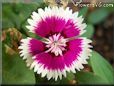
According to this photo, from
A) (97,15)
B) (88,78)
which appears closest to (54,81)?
(88,78)

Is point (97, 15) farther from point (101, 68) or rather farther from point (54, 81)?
point (54, 81)

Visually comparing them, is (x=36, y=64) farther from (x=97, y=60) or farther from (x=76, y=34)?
(x=97, y=60)

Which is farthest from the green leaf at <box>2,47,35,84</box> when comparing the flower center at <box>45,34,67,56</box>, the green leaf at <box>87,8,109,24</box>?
the green leaf at <box>87,8,109,24</box>

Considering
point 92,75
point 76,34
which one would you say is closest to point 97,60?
point 92,75

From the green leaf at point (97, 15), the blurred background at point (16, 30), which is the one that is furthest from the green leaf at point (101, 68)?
the green leaf at point (97, 15)

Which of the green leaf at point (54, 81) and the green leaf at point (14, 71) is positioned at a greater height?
the green leaf at point (14, 71)

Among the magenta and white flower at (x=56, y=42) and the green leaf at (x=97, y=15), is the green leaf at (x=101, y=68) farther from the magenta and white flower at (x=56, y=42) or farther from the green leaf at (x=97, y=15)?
the green leaf at (x=97, y=15)

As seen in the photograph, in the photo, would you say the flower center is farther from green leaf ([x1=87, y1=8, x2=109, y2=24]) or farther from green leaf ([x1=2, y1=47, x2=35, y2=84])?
green leaf ([x1=87, y1=8, x2=109, y2=24])
